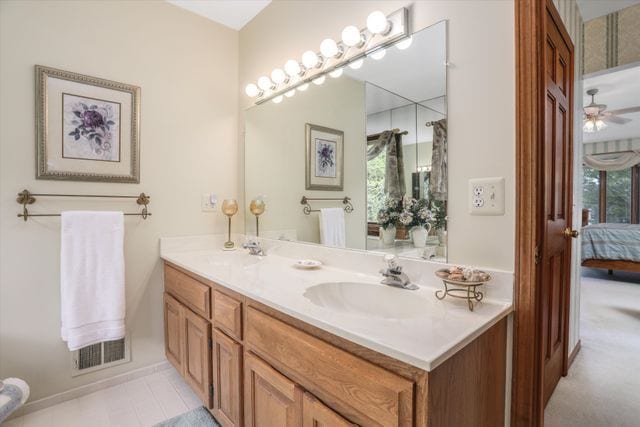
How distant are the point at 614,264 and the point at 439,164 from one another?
4.93m

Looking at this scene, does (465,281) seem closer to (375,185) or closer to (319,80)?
(375,185)

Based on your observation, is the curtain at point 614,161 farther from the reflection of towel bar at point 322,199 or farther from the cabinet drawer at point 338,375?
the cabinet drawer at point 338,375

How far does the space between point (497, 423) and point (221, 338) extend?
3.57 ft

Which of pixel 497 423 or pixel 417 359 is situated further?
pixel 497 423

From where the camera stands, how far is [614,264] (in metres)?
4.42

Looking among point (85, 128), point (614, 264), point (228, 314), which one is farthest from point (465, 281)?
point (614, 264)

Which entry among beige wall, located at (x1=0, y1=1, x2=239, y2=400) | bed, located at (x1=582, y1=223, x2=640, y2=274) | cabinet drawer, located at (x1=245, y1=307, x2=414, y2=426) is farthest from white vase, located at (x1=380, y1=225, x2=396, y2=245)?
bed, located at (x1=582, y1=223, x2=640, y2=274)

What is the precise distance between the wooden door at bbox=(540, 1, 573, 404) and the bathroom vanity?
0.58 metres

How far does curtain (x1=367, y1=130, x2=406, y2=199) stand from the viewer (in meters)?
1.43

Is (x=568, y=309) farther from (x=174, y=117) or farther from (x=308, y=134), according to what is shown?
(x=174, y=117)

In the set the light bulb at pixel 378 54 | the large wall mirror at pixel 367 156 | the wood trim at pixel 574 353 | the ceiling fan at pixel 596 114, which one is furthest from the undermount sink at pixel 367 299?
the ceiling fan at pixel 596 114

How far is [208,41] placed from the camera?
2.25 meters

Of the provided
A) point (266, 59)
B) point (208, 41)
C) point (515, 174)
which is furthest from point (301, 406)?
point (208, 41)

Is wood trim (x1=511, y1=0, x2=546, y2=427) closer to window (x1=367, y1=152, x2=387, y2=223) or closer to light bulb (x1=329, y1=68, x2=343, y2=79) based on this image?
window (x1=367, y1=152, x2=387, y2=223)
